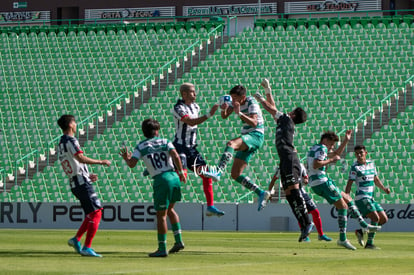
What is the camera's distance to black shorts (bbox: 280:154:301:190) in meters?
16.0

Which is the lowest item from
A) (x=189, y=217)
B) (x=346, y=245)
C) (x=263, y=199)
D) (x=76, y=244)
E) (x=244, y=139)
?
(x=189, y=217)

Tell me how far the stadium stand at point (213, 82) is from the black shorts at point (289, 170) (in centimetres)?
1320

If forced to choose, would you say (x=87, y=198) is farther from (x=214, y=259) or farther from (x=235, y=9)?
(x=235, y=9)

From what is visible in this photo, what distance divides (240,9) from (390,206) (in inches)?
946

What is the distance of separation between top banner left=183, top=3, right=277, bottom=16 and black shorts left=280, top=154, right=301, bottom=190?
1298 inches

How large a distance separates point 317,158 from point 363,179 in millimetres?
1804

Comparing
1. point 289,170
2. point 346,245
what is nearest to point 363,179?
point 346,245

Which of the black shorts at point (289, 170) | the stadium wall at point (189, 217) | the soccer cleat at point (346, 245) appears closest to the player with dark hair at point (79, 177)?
the black shorts at point (289, 170)

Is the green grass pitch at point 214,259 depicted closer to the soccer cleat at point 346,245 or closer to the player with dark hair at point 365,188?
the soccer cleat at point 346,245

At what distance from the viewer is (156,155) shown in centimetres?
1348

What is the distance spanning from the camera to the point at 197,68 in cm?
3834

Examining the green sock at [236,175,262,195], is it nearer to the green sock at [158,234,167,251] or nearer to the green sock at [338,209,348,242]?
the green sock at [338,209,348,242]

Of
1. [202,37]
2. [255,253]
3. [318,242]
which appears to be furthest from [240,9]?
[255,253]

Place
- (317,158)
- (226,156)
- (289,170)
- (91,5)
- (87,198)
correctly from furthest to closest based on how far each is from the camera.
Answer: (91,5), (317,158), (289,170), (226,156), (87,198)
